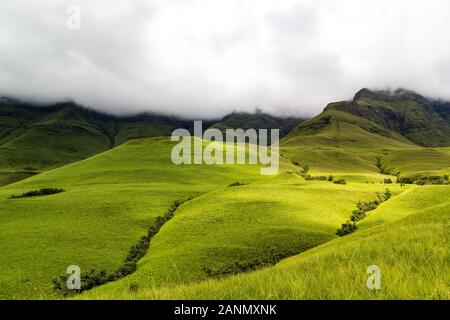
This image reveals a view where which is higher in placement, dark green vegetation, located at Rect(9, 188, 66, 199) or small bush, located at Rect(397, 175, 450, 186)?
small bush, located at Rect(397, 175, 450, 186)

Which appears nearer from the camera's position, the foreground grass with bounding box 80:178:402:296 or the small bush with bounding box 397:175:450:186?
the foreground grass with bounding box 80:178:402:296

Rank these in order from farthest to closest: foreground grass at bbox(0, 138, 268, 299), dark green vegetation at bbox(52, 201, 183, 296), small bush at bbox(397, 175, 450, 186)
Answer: small bush at bbox(397, 175, 450, 186)
foreground grass at bbox(0, 138, 268, 299)
dark green vegetation at bbox(52, 201, 183, 296)

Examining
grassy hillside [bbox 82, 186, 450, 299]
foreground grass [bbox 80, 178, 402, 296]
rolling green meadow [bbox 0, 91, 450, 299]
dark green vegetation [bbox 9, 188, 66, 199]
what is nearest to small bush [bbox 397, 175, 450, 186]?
rolling green meadow [bbox 0, 91, 450, 299]

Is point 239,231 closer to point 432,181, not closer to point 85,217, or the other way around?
point 85,217

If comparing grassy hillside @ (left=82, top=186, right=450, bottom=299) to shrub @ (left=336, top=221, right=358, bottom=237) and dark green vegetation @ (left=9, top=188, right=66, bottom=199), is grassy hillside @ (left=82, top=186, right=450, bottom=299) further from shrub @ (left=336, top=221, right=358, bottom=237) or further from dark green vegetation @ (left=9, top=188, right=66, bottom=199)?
dark green vegetation @ (left=9, top=188, right=66, bottom=199)

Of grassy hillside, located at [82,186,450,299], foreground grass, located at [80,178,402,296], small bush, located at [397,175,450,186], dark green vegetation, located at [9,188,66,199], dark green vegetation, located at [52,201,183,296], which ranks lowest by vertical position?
dark green vegetation, located at [52,201,183,296]

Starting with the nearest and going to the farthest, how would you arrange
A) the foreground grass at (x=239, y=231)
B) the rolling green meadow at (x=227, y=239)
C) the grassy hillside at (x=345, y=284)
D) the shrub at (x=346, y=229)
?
the grassy hillside at (x=345, y=284)
the rolling green meadow at (x=227, y=239)
the foreground grass at (x=239, y=231)
the shrub at (x=346, y=229)

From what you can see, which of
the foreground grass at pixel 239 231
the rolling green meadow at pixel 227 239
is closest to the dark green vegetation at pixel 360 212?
the rolling green meadow at pixel 227 239

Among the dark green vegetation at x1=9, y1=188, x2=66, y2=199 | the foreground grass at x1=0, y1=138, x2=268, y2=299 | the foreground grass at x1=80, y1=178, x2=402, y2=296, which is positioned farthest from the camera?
the dark green vegetation at x1=9, y1=188, x2=66, y2=199

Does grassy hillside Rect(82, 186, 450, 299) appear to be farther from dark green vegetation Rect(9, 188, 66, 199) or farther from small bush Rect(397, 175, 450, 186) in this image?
small bush Rect(397, 175, 450, 186)

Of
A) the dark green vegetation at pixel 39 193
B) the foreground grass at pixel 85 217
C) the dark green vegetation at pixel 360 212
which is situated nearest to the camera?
the foreground grass at pixel 85 217

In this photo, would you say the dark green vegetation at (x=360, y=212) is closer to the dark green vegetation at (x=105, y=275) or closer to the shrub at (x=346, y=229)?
the shrub at (x=346, y=229)

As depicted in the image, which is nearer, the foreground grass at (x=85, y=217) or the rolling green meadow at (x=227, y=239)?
the rolling green meadow at (x=227, y=239)

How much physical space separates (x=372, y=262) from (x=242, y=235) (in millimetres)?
47482
